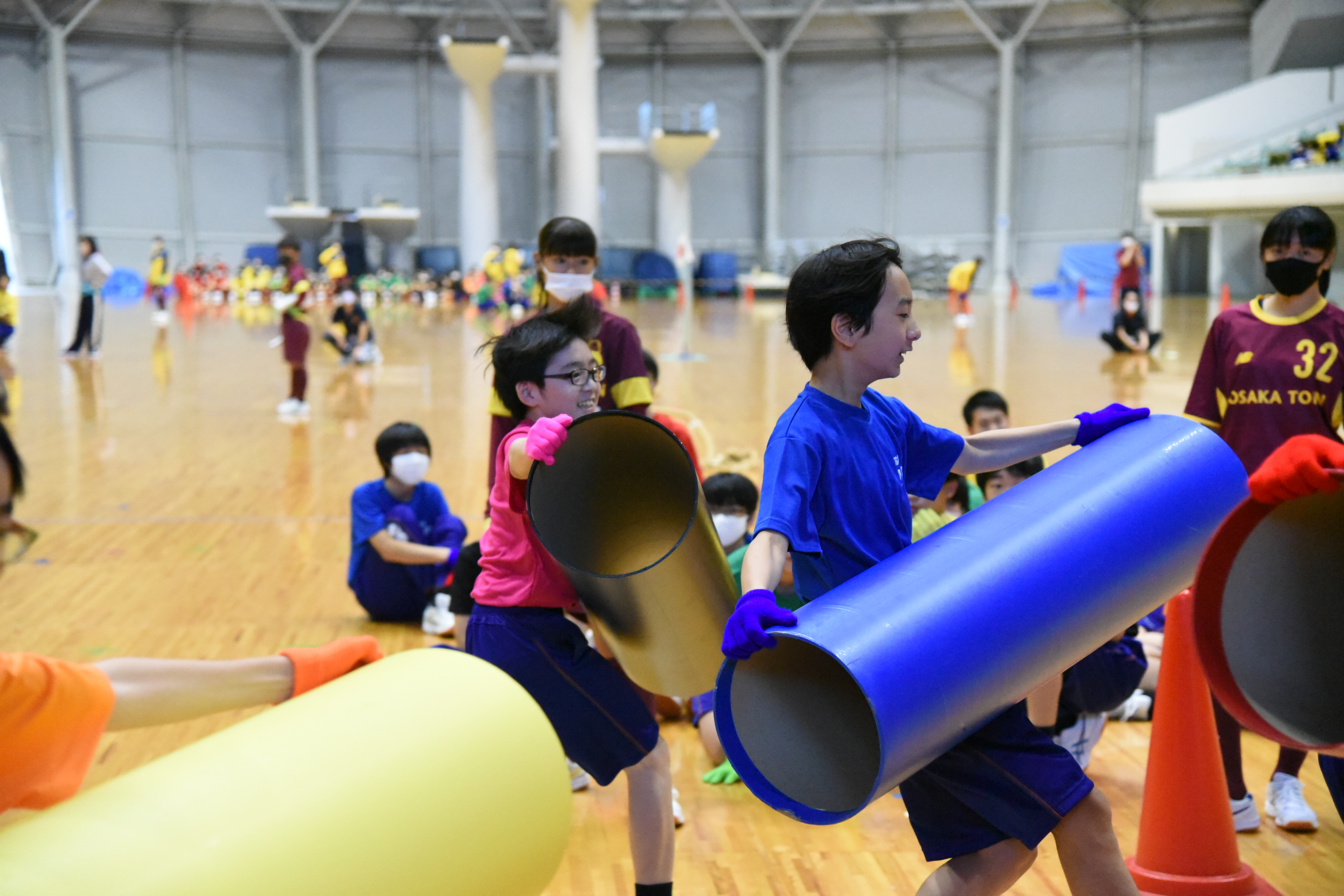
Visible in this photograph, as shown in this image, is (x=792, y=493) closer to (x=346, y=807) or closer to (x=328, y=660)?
(x=328, y=660)

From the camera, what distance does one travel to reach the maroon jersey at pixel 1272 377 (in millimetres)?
3553

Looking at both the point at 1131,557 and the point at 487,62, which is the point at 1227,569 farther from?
the point at 487,62

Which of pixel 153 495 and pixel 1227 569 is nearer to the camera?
pixel 1227 569

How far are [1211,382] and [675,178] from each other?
2775 centimetres

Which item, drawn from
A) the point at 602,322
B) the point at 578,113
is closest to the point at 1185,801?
the point at 602,322

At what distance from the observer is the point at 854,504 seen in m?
2.18

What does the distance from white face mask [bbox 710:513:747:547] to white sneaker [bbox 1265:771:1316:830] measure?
1686mm

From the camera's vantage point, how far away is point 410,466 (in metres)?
5.02

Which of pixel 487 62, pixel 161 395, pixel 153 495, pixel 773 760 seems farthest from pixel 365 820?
pixel 487 62

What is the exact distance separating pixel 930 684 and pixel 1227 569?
667 millimetres

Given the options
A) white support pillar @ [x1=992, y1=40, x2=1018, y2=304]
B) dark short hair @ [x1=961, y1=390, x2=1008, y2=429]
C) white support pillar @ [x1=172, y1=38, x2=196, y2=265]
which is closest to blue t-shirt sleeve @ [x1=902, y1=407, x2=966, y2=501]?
dark short hair @ [x1=961, y1=390, x2=1008, y2=429]

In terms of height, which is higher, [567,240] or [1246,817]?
[567,240]

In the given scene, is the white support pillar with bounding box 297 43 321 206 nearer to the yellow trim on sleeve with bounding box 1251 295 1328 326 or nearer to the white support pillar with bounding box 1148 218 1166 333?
the white support pillar with bounding box 1148 218 1166 333

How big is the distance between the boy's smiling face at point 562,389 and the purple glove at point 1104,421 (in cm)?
98
